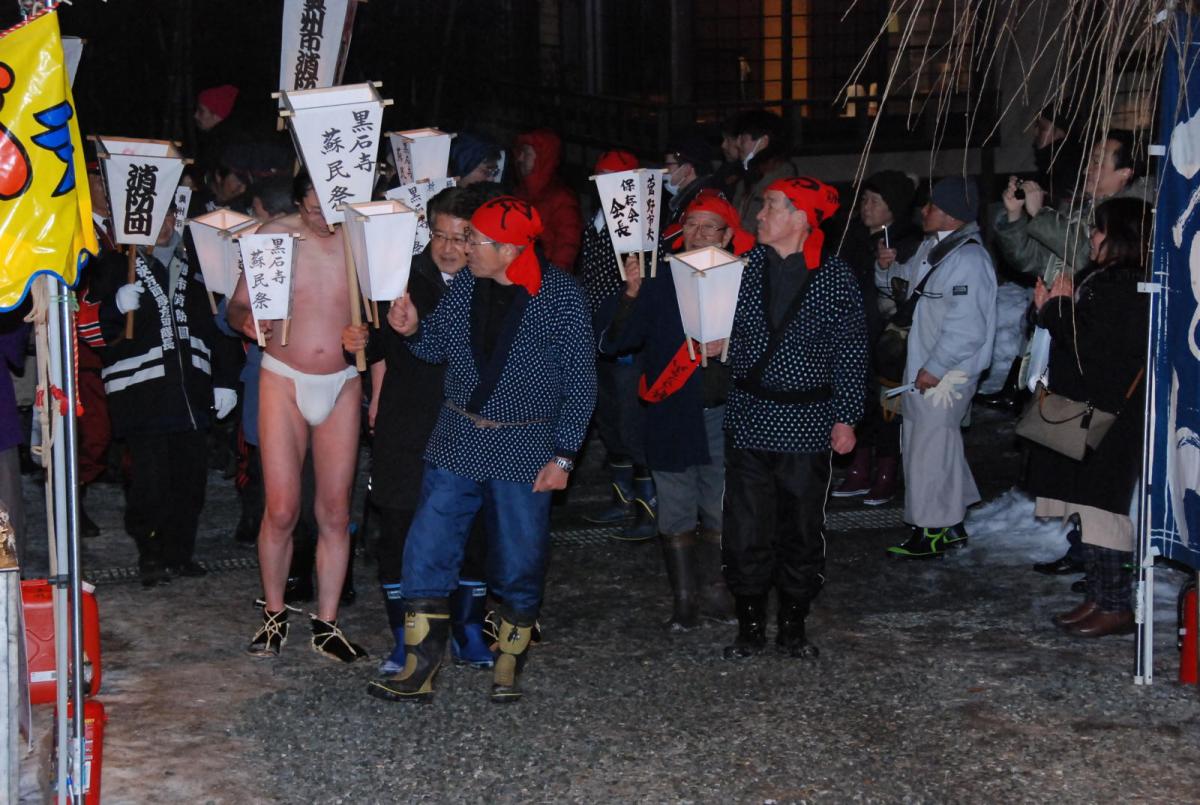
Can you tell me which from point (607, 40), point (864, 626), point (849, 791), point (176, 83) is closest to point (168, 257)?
point (864, 626)

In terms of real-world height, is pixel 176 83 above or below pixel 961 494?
above

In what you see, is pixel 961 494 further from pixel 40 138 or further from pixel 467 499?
pixel 40 138

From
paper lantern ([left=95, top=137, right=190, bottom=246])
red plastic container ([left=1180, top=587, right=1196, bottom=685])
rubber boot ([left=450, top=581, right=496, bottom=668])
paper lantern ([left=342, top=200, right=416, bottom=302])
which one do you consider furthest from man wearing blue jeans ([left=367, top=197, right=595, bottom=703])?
red plastic container ([left=1180, top=587, right=1196, bottom=685])

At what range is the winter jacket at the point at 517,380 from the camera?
18.2 ft

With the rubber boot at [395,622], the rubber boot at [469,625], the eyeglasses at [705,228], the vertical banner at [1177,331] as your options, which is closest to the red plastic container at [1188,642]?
the vertical banner at [1177,331]

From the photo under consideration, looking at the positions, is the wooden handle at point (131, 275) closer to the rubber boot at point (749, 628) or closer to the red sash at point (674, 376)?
the red sash at point (674, 376)

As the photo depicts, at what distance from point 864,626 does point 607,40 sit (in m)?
14.1

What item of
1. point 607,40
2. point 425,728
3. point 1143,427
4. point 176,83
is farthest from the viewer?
point 607,40

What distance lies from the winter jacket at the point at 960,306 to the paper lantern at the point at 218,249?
3.52 metres

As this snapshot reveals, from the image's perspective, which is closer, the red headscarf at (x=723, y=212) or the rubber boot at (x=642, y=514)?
the red headscarf at (x=723, y=212)

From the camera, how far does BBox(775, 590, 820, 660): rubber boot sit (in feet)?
20.2

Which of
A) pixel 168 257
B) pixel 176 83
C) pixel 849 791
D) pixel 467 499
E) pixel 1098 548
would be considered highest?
pixel 176 83

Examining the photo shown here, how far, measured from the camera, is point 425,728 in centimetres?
546

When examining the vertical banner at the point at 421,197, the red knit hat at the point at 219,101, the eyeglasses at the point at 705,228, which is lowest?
the eyeglasses at the point at 705,228
